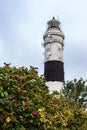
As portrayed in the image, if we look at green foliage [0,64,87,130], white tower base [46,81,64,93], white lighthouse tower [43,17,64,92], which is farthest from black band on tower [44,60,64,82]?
green foliage [0,64,87,130]

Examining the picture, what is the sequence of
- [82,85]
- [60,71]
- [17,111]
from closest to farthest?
1. [17,111]
2. [82,85]
3. [60,71]

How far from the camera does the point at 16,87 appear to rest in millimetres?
10812

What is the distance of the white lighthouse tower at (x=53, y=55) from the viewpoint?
44.4m

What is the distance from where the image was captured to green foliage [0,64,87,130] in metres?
9.97

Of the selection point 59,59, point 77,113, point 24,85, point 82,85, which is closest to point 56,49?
point 59,59

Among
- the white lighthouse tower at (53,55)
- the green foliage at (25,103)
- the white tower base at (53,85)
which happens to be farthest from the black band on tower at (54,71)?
the green foliage at (25,103)

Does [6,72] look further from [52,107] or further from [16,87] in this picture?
[52,107]

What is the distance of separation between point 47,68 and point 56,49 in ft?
9.94

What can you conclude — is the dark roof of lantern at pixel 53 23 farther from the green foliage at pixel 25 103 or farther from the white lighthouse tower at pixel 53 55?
the green foliage at pixel 25 103

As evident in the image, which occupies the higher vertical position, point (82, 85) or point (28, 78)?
point (82, 85)

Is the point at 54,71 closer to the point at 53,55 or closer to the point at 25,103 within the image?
the point at 53,55

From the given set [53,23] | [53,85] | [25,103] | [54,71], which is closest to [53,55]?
[54,71]

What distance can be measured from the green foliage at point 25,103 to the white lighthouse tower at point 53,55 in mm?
30123

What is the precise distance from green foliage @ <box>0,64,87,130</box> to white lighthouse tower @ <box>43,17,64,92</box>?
3012cm
